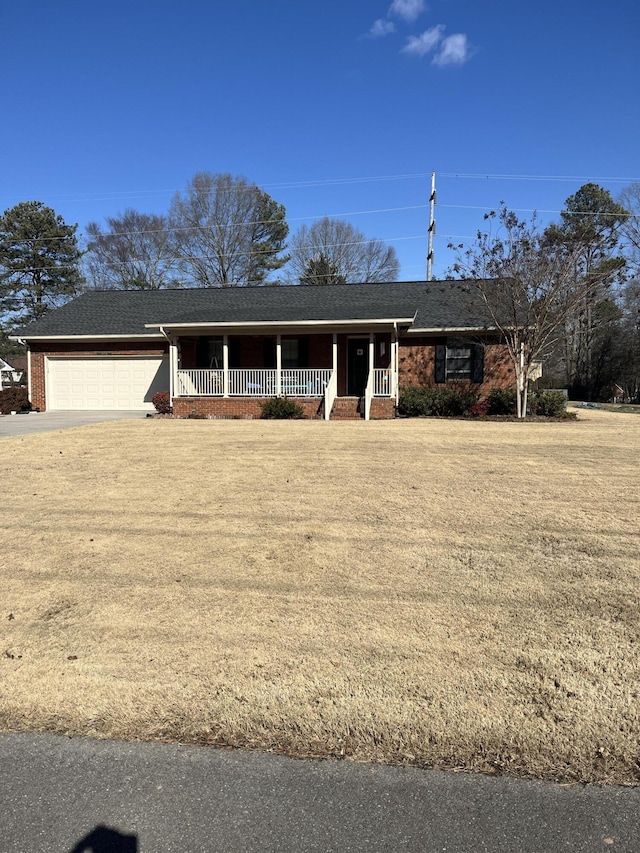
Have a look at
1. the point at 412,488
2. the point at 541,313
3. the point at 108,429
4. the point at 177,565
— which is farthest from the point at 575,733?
the point at 541,313

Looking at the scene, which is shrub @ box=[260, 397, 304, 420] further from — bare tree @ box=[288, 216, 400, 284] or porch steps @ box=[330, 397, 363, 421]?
bare tree @ box=[288, 216, 400, 284]

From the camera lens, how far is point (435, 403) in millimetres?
17047

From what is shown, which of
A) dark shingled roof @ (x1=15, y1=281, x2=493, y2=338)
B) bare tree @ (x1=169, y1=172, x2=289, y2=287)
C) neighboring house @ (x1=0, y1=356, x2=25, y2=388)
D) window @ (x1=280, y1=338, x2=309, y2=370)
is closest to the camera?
dark shingled roof @ (x1=15, y1=281, x2=493, y2=338)

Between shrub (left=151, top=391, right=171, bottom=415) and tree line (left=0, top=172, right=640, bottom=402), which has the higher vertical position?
tree line (left=0, top=172, right=640, bottom=402)

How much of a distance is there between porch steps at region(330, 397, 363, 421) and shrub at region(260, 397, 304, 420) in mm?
1051

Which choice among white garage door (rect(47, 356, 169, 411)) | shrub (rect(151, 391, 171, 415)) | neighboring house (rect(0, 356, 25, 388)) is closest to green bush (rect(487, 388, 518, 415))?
shrub (rect(151, 391, 171, 415))

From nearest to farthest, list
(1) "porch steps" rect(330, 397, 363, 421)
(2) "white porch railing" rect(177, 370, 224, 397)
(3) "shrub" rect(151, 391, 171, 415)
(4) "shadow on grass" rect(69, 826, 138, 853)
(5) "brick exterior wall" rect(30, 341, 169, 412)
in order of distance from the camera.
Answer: (4) "shadow on grass" rect(69, 826, 138, 853) < (1) "porch steps" rect(330, 397, 363, 421) < (2) "white porch railing" rect(177, 370, 224, 397) < (3) "shrub" rect(151, 391, 171, 415) < (5) "brick exterior wall" rect(30, 341, 169, 412)

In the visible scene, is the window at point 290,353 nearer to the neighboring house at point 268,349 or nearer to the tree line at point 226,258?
the neighboring house at point 268,349

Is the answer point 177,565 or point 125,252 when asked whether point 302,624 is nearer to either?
point 177,565

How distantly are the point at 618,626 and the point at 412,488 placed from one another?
3381 millimetres

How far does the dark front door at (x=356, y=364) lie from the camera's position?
19.5 metres

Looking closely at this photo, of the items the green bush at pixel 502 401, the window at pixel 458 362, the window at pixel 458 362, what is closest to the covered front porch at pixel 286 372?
the window at pixel 458 362

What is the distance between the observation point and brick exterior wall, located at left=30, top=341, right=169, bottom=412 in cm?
2066

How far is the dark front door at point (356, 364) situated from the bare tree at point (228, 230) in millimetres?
21057
